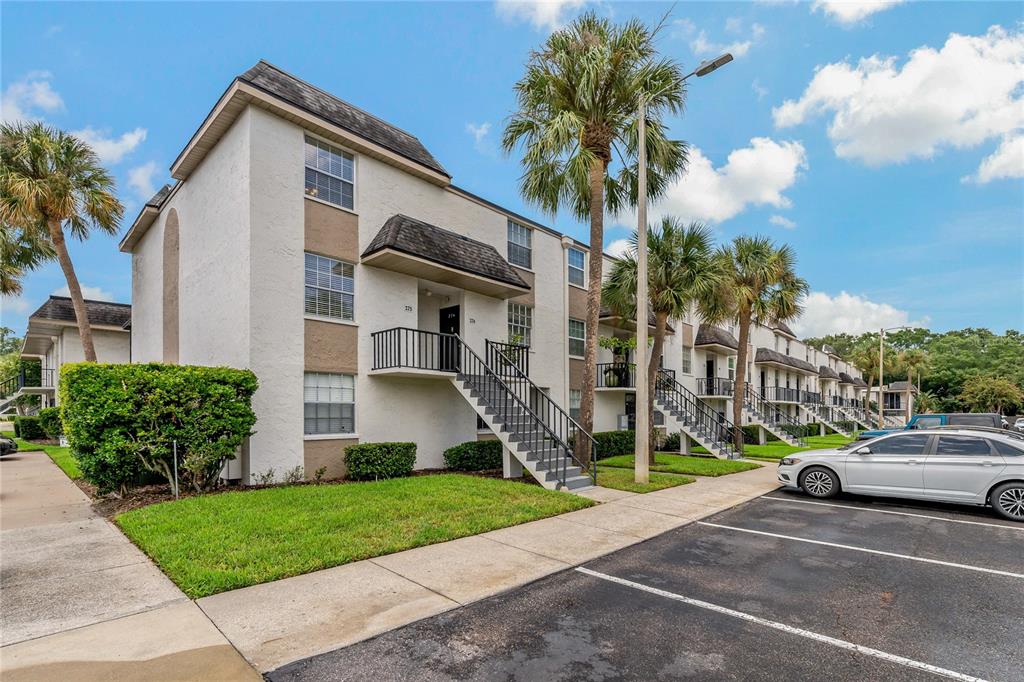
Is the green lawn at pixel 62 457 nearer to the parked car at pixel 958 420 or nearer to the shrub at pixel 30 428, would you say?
the shrub at pixel 30 428

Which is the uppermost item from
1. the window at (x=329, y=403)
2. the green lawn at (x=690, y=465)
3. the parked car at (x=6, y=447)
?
the window at (x=329, y=403)

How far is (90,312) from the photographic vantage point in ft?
77.8

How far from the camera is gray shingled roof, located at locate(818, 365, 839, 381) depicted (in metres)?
44.5

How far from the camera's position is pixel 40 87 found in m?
16.5

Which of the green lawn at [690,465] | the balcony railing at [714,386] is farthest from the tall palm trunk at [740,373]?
the balcony railing at [714,386]

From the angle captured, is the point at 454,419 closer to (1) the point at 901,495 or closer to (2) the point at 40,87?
(1) the point at 901,495

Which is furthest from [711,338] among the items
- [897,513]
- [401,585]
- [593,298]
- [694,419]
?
[401,585]

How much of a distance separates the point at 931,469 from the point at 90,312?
31.7 metres

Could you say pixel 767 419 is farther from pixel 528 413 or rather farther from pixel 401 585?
pixel 401 585

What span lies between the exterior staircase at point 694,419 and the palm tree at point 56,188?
19907mm

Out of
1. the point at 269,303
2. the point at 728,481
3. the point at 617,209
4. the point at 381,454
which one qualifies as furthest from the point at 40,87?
the point at 728,481

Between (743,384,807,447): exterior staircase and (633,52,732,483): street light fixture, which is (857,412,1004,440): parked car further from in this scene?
(633,52,732,483): street light fixture

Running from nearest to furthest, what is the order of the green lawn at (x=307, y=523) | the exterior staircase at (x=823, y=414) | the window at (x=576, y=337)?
1. the green lawn at (x=307, y=523)
2. the window at (x=576, y=337)
3. the exterior staircase at (x=823, y=414)

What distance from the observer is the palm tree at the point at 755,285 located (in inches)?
763
